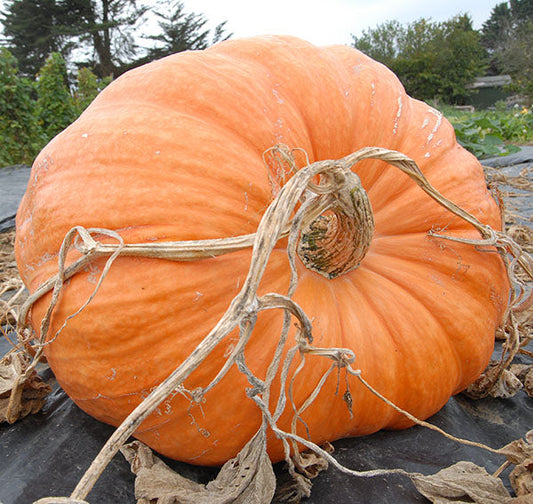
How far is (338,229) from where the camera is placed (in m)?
1.19

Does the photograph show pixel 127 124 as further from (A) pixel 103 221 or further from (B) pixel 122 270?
(B) pixel 122 270

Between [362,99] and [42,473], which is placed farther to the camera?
[362,99]

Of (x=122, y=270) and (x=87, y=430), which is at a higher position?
(x=122, y=270)

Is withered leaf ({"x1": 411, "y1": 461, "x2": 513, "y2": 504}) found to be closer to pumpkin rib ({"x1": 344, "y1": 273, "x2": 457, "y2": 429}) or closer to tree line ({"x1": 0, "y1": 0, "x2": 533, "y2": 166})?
pumpkin rib ({"x1": 344, "y1": 273, "x2": 457, "y2": 429})

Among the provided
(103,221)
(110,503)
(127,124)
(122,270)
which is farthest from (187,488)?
(127,124)

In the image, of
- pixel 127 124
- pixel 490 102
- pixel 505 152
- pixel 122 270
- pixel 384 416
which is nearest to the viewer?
pixel 122 270

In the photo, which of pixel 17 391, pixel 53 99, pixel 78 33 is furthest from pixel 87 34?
pixel 17 391

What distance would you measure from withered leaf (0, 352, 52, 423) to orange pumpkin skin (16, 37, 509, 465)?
0.23 metres

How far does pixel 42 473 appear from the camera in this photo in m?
1.19

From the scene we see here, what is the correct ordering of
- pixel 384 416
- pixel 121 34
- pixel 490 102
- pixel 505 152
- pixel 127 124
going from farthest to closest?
pixel 490 102 → pixel 121 34 → pixel 505 152 → pixel 384 416 → pixel 127 124

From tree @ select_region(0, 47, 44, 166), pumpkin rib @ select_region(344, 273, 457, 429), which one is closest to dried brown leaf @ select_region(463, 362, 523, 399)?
pumpkin rib @ select_region(344, 273, 457, 429)

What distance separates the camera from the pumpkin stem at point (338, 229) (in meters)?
0.99

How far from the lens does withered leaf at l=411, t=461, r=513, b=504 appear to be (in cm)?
103

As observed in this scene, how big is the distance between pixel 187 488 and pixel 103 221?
0.62m
